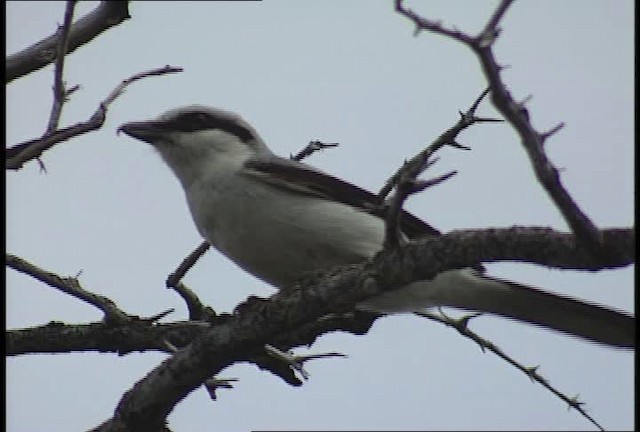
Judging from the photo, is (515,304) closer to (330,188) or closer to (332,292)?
(330,188)

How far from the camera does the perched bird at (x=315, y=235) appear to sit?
4934 millimetres

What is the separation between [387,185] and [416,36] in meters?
2.43

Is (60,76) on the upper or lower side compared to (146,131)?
lower

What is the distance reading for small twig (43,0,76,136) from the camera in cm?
398

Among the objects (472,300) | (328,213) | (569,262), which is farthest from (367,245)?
(569,262)

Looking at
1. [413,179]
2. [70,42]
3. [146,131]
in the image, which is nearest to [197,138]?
[146,131]

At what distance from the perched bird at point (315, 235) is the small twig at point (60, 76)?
1.38 m

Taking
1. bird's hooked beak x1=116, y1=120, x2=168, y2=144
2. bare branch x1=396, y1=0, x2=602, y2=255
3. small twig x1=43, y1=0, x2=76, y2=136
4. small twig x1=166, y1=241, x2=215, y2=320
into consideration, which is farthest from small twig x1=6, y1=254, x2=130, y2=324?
bare branch x1=396, y1=0, x2=602, y2=255

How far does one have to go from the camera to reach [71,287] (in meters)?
4.61

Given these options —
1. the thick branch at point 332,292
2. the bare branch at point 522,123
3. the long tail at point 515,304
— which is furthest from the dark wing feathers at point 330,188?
the bare branch at point 522,123

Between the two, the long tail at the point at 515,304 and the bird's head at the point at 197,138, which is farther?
the bird's head at the point at 197,138

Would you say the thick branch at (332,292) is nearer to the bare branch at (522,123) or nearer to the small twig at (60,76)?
the bare branch at (522,123)

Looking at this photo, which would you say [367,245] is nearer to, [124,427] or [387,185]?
[387,185]

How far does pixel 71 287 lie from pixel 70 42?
123 centimetres
